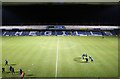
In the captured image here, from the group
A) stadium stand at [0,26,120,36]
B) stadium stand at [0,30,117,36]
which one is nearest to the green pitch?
stadium stand at [0,30,117,36]

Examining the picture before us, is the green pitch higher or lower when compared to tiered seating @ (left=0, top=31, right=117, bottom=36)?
lower

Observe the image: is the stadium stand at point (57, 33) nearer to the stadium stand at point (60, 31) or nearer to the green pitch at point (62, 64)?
the stadium stand at point (60, 31)

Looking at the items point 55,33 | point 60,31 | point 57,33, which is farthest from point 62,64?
point 60,31

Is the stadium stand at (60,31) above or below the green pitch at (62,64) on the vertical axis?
above

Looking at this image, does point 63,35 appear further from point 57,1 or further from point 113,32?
point 57,1

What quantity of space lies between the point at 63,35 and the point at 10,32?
197 inches

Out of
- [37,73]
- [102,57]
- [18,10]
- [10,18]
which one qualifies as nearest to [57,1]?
[18,10]

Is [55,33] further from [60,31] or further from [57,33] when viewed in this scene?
[60,31]

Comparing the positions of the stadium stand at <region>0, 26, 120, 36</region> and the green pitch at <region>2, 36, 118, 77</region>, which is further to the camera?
the stadium stand at <region>0, 26, 120, 36</region>

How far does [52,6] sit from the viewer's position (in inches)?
160

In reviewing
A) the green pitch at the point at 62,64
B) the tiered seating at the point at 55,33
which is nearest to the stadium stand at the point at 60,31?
the tiered seating at the point at 55,33

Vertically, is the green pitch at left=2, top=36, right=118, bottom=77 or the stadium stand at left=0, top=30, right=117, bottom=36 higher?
the stadium stand at left=0, top=30, right=117, bottom=36

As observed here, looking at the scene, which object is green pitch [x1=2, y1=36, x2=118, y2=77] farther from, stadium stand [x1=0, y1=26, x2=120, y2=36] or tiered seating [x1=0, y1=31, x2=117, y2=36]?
stadium stand [x1=0, y1=26, x2=120, y2=36]

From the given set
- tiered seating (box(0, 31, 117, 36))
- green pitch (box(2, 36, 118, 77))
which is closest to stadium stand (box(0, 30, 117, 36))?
tiered seating (box(0, 31, 117, 36))
